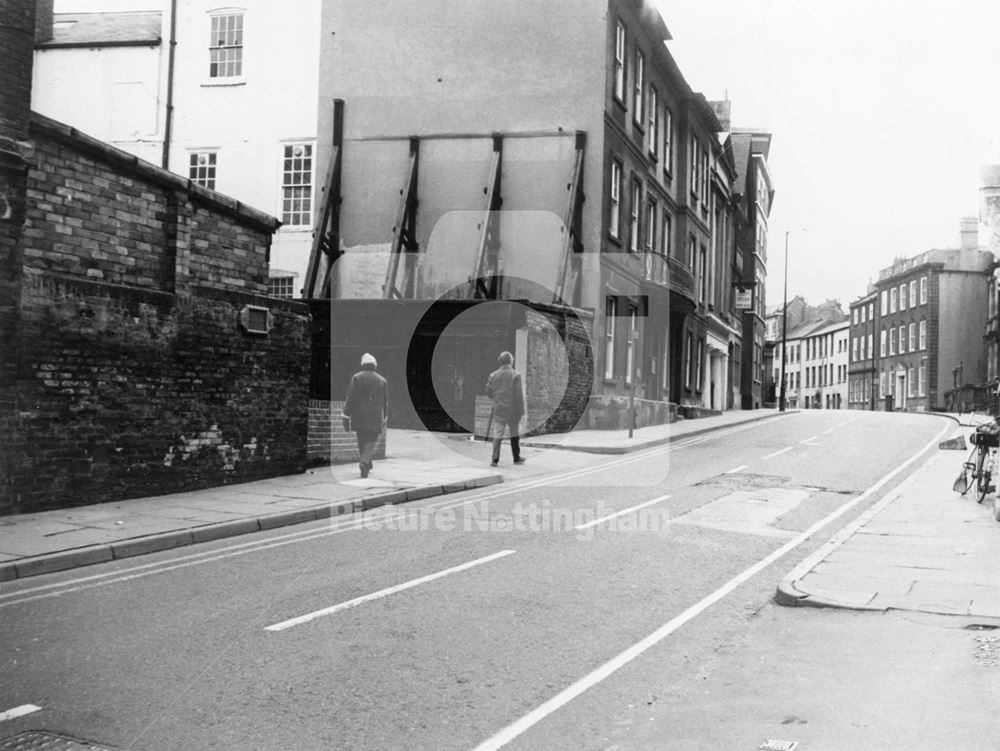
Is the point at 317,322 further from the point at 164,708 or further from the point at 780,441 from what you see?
the point at 164,708

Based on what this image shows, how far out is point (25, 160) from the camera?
34.7ft

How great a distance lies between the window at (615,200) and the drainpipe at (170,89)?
40.4 feet

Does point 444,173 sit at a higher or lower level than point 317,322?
higher

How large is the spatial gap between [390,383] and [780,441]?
9.38 m

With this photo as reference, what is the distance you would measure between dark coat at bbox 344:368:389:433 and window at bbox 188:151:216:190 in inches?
583

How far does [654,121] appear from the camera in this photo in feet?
104

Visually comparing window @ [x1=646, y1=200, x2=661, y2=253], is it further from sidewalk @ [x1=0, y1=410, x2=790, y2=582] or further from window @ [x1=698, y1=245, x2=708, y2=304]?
sidewalk @ [x1=0, y1=410, x2=790, y2=582]

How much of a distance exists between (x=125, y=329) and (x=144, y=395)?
0.86m

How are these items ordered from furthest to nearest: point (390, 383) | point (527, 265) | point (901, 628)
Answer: point (527, 265)
point (390, 383)
point (901, 628)

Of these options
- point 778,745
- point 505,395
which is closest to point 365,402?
point 505,395

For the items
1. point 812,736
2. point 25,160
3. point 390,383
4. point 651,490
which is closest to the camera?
point 812,736

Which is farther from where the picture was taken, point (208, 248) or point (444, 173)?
point (444, 173)

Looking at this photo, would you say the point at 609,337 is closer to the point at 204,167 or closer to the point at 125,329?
the point at 204,167

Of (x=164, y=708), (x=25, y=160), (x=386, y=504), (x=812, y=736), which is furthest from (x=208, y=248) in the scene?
(x=812, y=736)
